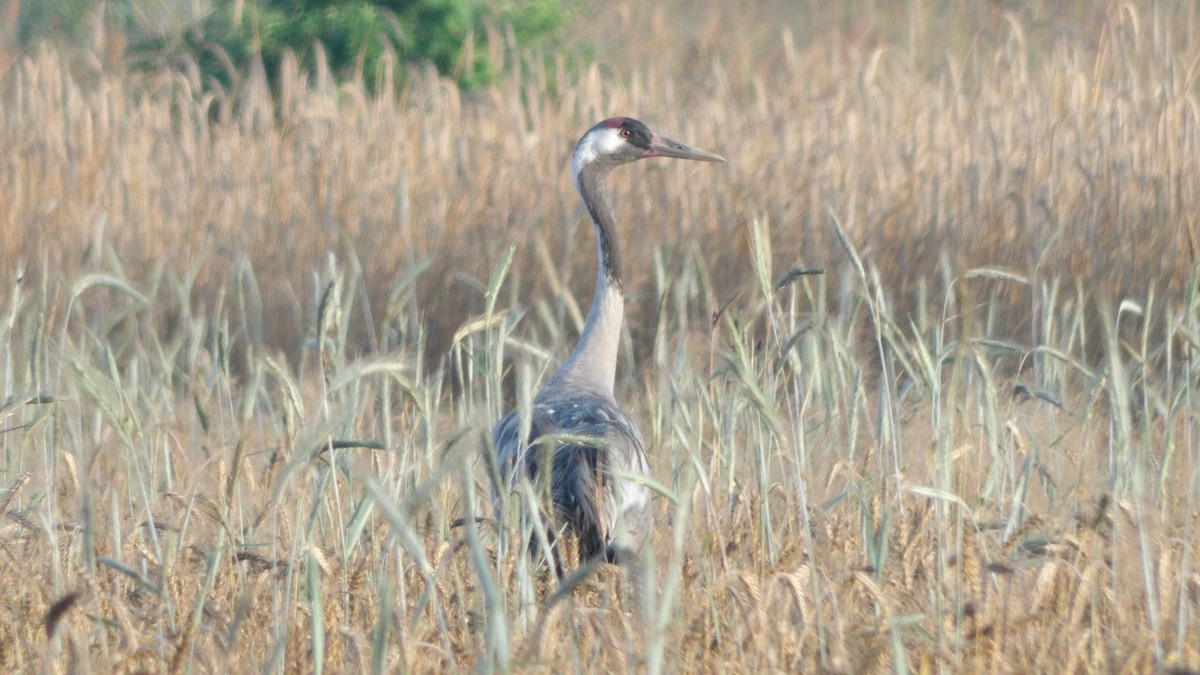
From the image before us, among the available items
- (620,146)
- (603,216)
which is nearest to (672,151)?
(620,146)

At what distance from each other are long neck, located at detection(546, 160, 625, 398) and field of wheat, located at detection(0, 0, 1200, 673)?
0.10 metres

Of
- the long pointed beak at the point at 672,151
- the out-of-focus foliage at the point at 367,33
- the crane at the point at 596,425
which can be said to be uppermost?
the out-of-focus foliage at the point at 367,33

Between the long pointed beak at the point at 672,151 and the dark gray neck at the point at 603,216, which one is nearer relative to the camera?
the dark gray neck at the point at 603,216

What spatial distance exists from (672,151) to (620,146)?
216 millimetres

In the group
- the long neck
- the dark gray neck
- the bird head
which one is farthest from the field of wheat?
the bird head

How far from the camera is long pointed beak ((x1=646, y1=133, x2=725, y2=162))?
486 cm

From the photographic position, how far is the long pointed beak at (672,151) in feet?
16.0

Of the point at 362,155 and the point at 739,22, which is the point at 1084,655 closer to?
the point at 362,155

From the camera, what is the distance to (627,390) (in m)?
5.43

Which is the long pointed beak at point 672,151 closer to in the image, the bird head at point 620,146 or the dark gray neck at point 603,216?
the bird head at point 620,146

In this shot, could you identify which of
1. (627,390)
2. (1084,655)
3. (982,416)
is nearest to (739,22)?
(627,390)

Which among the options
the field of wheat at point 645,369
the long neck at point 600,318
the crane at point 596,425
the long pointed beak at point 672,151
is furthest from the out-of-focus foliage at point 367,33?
the long neck at point 600,318

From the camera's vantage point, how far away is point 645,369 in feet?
17.2

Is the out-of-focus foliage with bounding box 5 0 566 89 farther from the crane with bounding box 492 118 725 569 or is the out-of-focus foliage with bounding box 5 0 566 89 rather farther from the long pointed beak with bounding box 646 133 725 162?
the crane with bounding box 492 118 725 569
